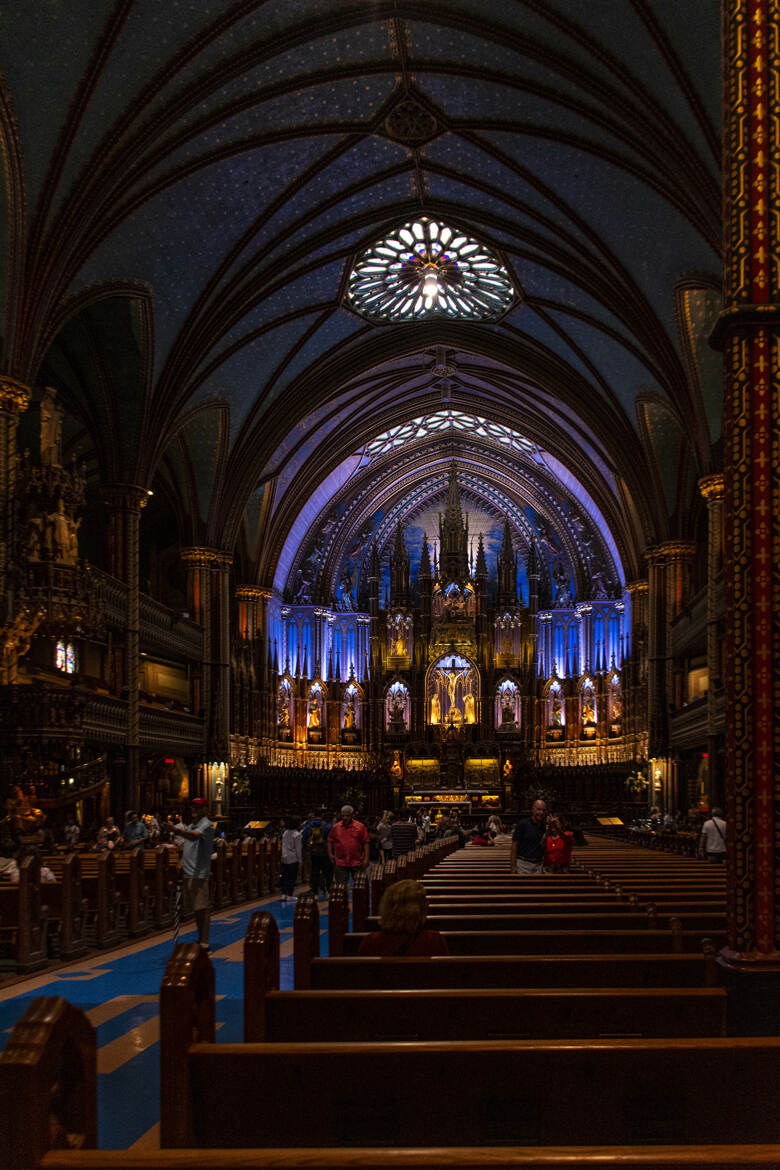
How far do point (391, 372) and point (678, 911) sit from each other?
100 ft

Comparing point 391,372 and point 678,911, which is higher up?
point 391,372

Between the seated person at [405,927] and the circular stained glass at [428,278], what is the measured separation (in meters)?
25.5

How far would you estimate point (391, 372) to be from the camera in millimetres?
37188

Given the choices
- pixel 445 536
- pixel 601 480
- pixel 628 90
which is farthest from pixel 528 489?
pixel 628 90

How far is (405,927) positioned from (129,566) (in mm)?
A: 22555

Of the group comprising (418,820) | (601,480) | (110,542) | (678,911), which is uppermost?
(601,480)

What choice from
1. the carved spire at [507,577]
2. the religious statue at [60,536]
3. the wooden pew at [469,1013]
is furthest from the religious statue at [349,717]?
the wooden pew at [469,1013]

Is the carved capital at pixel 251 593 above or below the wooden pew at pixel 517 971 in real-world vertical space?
above

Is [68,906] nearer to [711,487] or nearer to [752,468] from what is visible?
[752,468]

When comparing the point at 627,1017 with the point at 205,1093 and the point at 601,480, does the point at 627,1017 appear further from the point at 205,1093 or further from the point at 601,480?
the point at 601,480

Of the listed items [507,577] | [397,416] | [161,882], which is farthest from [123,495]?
[507,577]

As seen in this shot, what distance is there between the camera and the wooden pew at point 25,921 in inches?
429

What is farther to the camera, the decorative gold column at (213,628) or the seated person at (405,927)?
the decorative gold column at (213,628)

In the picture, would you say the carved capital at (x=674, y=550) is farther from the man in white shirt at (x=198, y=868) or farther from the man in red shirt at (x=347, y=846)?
the man in white shirt at (x=198, y=868)
